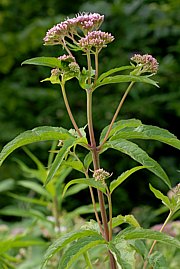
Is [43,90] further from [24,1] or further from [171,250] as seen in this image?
[171,250]

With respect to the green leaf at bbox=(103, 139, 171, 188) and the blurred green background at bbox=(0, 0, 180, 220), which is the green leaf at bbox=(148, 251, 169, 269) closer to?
the green leaf at bbox=(103, 139, 171, 188)

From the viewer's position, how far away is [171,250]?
63.6 inches

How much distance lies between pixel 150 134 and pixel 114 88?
8.40 feet

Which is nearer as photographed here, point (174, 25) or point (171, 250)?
point (171, 250)

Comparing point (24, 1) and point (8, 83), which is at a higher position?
point (24, 1)

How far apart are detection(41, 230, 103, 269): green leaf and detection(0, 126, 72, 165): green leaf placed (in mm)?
117

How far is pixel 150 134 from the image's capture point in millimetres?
814

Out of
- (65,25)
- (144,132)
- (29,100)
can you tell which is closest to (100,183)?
(144,132)

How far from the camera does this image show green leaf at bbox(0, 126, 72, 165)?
80cm

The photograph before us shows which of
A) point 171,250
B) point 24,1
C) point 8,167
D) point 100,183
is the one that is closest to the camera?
point 100,183

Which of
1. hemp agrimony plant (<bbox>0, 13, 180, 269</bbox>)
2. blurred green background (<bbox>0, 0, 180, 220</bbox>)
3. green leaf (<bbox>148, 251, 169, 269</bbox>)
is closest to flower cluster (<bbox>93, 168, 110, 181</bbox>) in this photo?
hemp agrimony plant (<bbox>0, 13, 180, 269</bbox>)

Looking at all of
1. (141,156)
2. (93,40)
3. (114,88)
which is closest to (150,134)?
(141,156)

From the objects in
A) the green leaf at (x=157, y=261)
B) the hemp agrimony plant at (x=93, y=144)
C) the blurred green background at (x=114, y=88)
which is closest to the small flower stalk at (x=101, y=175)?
the hemp agrimony plant at (x=93, y=144)

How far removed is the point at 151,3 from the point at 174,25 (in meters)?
0.17
